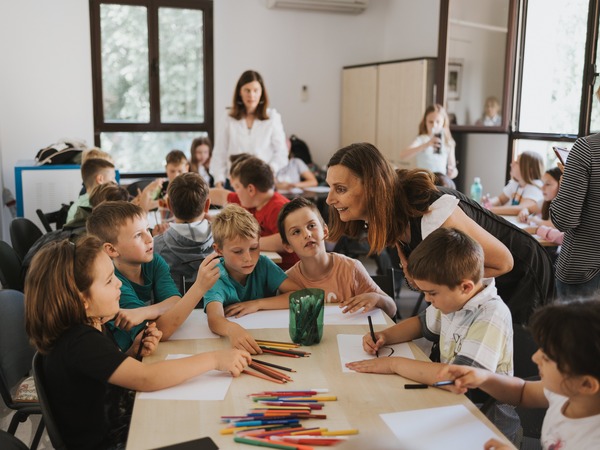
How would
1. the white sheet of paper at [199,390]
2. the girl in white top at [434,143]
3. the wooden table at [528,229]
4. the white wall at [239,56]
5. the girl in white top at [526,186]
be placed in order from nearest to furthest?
the white sheet of paper at [199,390] < the wooden table at [528,229] < the girl in white top at [526,186] < the girl in white top at [434,143] < the white wall at [239,56]

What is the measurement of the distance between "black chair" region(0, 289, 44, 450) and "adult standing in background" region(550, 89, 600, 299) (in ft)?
6.76

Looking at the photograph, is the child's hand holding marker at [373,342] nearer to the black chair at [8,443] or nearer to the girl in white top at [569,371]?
the girl in white top at [569,371]

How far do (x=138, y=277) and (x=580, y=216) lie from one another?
1.84 meters

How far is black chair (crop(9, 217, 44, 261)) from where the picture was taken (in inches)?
143

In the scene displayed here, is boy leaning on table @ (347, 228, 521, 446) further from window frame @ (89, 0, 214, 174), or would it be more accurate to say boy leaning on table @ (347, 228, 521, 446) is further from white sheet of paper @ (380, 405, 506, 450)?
window frame @ (89, 0, 214, 174)

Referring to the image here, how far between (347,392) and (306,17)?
6606 millimetres

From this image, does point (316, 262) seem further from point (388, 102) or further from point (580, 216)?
point (388, 102)

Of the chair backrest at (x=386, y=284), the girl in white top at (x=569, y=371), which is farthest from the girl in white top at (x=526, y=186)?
the girl in white top at (x=569, y=371)

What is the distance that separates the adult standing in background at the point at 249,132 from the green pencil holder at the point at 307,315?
3140 mm

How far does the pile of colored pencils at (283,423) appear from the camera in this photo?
127 centimetres

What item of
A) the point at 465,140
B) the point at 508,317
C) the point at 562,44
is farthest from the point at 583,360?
the point at 465,140

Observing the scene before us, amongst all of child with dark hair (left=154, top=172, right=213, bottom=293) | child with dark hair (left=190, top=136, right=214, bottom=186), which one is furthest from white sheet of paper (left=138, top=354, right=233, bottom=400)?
child with dark hair (left=190, top=136, right=214, bottom=186)

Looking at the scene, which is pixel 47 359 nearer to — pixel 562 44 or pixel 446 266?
pixel 446 266

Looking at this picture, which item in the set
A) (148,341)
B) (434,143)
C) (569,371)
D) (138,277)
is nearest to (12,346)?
(138,277)
